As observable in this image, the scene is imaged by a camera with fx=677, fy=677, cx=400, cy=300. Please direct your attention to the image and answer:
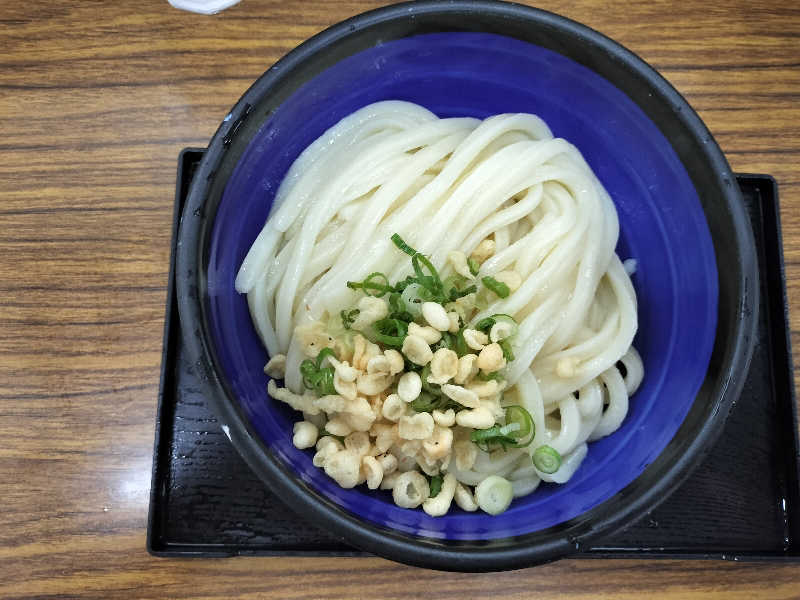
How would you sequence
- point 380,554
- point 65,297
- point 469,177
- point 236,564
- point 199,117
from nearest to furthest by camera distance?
1. point 380,554
2. point 469,177
3. point 236,564
4. point 65,297
5. point 199,117

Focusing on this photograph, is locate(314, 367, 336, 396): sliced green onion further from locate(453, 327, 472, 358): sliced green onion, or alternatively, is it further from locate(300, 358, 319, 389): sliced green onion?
locate(453, 327, 472, 358): sliced green onion

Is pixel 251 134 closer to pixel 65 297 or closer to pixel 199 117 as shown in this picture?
pixel 199 117

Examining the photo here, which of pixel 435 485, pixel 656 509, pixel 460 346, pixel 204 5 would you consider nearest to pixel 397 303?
pixel 460 346

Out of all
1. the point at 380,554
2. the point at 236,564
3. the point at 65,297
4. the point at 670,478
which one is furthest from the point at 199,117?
the point at 670,478

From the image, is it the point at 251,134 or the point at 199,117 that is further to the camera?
the point at 199,117

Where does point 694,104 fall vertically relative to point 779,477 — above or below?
above

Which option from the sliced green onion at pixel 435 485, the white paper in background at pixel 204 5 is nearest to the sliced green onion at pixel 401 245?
the sliced green onion at pixel 435 485

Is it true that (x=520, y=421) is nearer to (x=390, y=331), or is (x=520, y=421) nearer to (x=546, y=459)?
(x=546, y=459)
